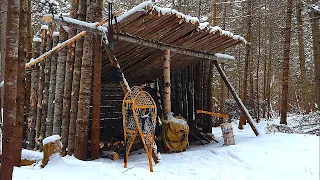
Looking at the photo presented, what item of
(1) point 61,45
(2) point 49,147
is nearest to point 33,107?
(1) point 61,45

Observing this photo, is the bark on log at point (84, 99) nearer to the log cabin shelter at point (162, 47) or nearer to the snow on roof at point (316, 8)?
the log cabin shelter at point (162, 47)

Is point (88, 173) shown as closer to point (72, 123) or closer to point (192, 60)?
point (72, 123)

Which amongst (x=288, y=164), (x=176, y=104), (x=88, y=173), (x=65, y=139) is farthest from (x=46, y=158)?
(x=176, y=104)

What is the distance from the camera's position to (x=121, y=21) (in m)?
6.66

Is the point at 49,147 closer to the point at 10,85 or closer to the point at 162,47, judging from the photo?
the point at 10,85

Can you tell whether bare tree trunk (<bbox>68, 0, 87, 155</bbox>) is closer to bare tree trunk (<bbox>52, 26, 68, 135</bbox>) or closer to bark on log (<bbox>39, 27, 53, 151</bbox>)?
bare tree trunk (<bbox>52, 26, 68, 135</bbox>)

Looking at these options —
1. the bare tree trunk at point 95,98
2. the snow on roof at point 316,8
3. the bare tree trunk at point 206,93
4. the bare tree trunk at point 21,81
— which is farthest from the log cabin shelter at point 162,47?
the snow on roof at point 316,8

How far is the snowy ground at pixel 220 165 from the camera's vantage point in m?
5.23

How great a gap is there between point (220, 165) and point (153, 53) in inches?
152

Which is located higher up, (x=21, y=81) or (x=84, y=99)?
(x=21, y=81)

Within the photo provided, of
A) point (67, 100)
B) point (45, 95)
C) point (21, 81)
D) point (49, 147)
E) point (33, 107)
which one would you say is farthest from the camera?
point (33, 107)

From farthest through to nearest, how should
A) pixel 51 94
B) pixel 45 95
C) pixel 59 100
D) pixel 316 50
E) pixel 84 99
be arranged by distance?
pixel 316 50 < pixel 45 95 < pixel 51 94 < pixel 59 100 < pixel 84 99

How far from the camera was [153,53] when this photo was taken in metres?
9.30

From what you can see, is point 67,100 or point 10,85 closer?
point 10,85
